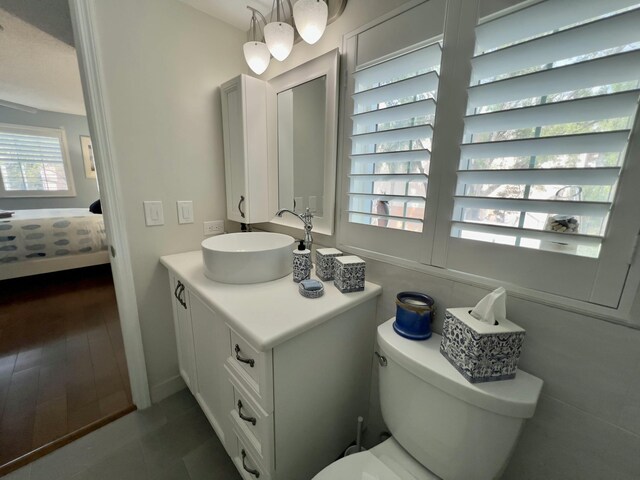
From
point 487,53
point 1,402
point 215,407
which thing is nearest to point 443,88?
point 487,53

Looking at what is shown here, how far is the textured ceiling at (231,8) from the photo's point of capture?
3.76ft

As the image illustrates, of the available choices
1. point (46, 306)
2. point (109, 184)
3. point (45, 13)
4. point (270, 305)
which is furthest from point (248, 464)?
point (46, 306)

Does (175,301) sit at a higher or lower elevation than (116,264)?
lower

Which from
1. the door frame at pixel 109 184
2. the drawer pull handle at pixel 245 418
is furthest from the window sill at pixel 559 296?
the door frame at pixel 109 184

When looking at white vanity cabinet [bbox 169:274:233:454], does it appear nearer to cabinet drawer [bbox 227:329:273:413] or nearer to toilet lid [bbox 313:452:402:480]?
cabinet drawer [bbox 227:329:273:413]

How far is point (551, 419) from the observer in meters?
0.63

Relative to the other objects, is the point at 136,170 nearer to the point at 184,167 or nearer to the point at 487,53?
the point at 184,167

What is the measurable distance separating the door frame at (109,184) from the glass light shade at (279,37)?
0.68 meters

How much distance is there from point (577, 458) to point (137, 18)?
2.11 meters

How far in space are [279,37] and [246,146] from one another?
472 millimetres

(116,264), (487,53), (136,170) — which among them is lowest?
(116,264)

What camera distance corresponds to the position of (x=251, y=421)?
0.75 metres

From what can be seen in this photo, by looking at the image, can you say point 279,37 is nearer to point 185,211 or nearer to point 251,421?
point 185,211

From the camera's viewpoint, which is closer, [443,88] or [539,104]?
[539,104]
